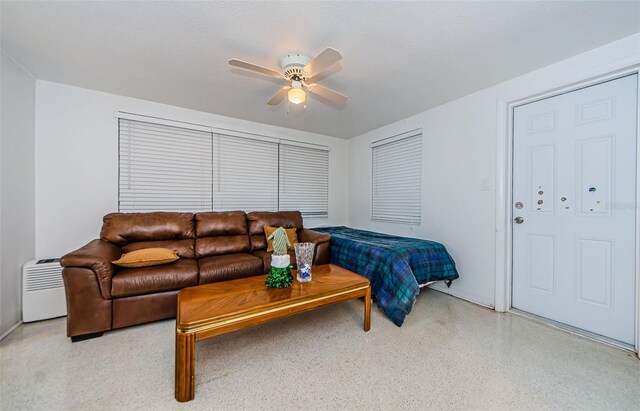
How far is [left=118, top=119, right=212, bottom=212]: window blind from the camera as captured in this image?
9.73ft

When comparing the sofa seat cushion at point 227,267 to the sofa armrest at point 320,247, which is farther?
the sofa armrest at point 320,247

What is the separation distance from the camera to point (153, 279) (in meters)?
2.14

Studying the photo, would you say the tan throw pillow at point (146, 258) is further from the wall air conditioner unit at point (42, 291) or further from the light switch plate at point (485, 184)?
the light switch plate at point (485, 184)

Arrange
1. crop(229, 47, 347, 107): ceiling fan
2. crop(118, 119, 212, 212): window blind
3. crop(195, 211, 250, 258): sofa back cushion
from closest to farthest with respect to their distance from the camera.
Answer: crop(229, 47, 347, 107): ceiling fan
crop(195, 211, 250, 258): sofa back cushion
crop(118, 119, 212, 212): window blind

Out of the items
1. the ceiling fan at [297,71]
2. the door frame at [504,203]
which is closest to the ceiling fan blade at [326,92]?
the ceiling fan at [297,71]

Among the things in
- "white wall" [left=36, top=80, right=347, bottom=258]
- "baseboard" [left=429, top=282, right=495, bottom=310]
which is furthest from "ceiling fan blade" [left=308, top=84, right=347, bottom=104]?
"baseboard" [left=429, top=282, right=495, bottom=310]

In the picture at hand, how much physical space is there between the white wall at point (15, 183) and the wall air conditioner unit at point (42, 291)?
8 cm

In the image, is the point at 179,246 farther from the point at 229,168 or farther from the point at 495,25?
the point at 495,25

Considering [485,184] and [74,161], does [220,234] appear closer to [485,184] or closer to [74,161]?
[74,161]

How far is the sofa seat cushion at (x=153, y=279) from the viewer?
2.04 m

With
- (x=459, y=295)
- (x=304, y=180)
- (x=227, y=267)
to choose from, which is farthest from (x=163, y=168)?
(x=459, y=295)

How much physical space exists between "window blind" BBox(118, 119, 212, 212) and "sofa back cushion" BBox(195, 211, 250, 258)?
0.47m

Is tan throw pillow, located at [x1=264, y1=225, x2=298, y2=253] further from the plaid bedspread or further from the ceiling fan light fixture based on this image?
the ceiling fan light fixture

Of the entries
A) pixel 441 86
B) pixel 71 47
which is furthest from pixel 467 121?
pixel 71 47
